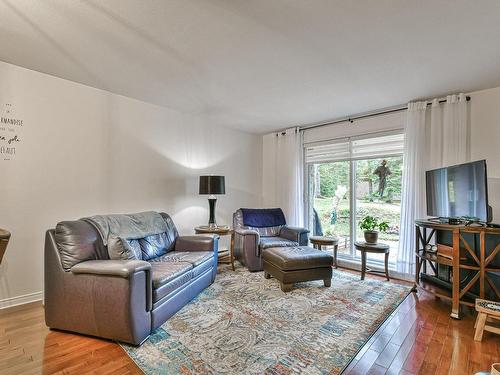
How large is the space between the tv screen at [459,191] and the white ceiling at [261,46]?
1.02 metres

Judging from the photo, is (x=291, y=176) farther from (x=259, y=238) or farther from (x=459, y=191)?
(x=459, y=191)

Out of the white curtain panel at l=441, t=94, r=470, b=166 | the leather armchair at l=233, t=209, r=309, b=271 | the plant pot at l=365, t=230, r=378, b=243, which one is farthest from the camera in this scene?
the leather armchair at l=233, t=209, r=309, b=271

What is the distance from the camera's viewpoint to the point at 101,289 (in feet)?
6.48

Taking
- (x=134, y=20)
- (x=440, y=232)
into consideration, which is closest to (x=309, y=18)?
(x=134, y=20)

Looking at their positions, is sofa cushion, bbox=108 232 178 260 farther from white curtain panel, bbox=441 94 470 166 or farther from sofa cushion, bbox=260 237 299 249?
white curtain panel, bbox=441 94 470 166

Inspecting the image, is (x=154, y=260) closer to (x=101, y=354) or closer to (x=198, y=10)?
(x=101, y=354)

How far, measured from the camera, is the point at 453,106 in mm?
3264

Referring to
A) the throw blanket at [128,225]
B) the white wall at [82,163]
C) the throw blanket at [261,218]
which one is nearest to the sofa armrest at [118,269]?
the throw blanket at [128,225]

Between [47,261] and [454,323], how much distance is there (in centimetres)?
362

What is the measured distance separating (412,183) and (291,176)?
6.58 ft

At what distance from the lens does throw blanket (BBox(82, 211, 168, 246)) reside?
251 centimetres

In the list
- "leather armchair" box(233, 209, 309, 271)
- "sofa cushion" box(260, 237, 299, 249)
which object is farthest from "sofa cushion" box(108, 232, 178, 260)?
"sofa cushion" box(260, 237, 299, 249)

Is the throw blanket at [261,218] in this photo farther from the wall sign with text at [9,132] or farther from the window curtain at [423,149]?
the wall sign with text at [9,132]

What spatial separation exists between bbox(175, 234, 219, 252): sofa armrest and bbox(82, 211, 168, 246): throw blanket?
0.26m
